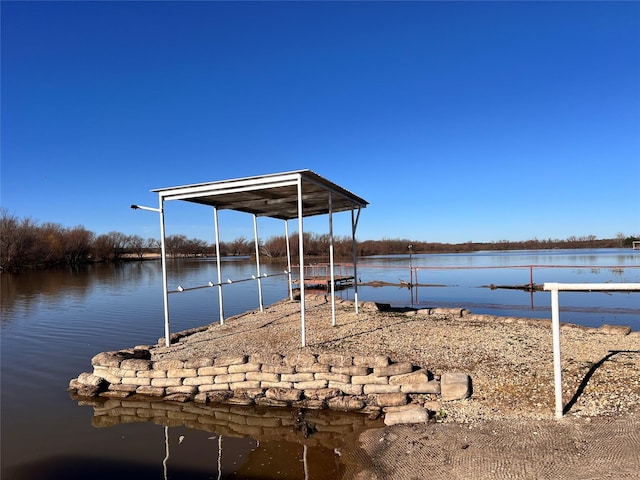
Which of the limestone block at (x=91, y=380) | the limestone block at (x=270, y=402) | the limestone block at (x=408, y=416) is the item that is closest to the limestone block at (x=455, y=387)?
the limestone block at (x=408, y=416)


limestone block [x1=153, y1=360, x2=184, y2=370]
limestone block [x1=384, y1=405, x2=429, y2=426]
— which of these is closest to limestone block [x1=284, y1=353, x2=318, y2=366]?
limestone block [x1=384, y1=405, x2=429, y2=426]

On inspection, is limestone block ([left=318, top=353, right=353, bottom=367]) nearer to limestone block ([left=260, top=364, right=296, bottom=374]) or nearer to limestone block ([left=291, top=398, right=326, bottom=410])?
limestone block ([left=260, top=364, right=296, bottom=374])

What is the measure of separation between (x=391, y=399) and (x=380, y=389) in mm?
224

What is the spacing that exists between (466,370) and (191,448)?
4270 millimetres

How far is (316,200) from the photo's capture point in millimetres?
11203

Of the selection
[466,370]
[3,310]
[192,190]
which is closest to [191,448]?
[466,370]

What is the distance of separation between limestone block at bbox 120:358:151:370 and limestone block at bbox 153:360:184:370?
153mm

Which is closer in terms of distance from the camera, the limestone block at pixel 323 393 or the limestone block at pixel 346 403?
the limestone block at pixel 346 403

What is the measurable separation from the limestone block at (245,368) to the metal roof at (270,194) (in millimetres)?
3510

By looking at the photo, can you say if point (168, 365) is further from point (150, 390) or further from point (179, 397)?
point (179, 397)

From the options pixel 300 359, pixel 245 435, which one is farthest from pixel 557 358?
pixel 245 435

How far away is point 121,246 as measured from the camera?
96.6 m

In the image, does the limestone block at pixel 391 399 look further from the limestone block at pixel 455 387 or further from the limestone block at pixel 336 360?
the limestone block at pixel 336 360

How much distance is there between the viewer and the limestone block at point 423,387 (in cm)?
567
